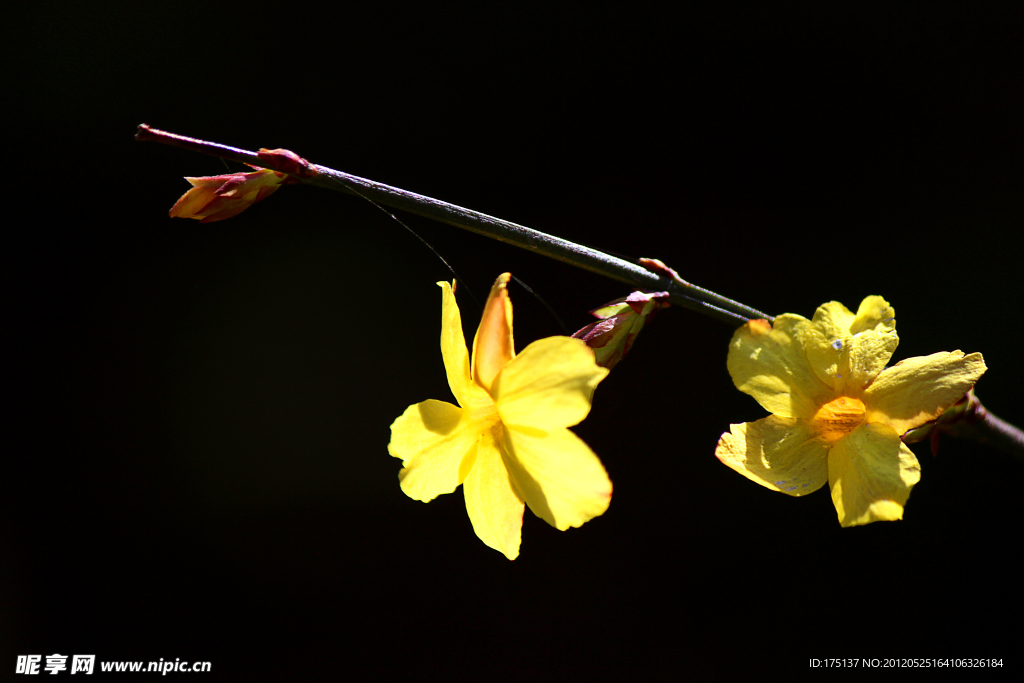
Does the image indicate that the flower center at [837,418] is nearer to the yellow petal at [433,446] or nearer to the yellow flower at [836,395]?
the yellow flower at [836,395]

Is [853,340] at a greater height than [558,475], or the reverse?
[853,340]

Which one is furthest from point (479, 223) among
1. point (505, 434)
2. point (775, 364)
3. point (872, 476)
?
point (872, 476)

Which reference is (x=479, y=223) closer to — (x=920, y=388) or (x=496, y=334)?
(x=496, y=334)

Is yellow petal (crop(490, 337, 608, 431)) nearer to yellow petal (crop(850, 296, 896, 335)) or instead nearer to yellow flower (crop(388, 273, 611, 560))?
yellow flower (crop(388, 273, 611, 560))

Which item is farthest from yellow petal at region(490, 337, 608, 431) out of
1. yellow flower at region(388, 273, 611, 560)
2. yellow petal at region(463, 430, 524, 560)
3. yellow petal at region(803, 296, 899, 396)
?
yellow petal at region(803, 296, 899, 396)

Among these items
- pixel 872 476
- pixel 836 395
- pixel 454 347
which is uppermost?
pixel 454 347

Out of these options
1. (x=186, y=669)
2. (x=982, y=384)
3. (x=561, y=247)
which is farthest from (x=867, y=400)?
(x=186, y=669)

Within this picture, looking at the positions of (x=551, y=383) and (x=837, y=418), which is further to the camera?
(x=837, y=418)
